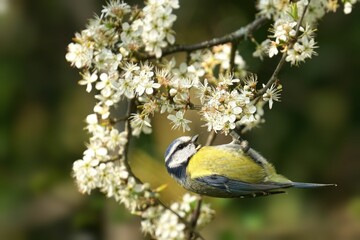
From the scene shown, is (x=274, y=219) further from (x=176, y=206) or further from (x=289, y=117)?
(x=176, y=206)

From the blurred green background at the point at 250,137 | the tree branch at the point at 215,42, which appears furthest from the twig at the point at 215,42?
the blurred green background at the point at 250,137

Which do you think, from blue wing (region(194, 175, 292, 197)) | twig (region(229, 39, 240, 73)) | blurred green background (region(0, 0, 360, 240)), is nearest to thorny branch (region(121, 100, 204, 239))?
blue wing (region(194, 175, 292, 197))

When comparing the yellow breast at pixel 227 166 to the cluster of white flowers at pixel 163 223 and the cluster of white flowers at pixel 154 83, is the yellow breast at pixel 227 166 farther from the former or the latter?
the cluster of white flowers at pixel 163 223

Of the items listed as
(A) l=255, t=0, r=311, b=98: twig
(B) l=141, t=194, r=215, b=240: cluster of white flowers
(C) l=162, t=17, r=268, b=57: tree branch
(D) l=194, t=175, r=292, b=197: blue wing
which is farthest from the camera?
(B) l=141, t=194, r=215, b=240: cluster of white flowers

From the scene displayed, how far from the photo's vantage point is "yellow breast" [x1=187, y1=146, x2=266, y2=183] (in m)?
2.53

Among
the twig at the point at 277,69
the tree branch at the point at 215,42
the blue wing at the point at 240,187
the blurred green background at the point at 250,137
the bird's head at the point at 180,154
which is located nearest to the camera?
the twig at the point at 277,69

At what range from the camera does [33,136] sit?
6836 millimetres

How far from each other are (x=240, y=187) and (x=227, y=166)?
89 mm

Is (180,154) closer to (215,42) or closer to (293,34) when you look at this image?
(215,42)

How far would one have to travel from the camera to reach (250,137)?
5.95 metres

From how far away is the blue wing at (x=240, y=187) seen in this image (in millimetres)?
A: 2498

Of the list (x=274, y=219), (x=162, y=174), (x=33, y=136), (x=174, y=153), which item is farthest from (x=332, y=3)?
(x=33, y=136)

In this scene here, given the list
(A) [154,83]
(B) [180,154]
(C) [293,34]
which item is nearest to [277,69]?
(C) [293,34]

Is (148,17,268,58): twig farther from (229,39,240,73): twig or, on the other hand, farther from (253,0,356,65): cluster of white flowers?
(253,0,356,65): cluster of white flowers
